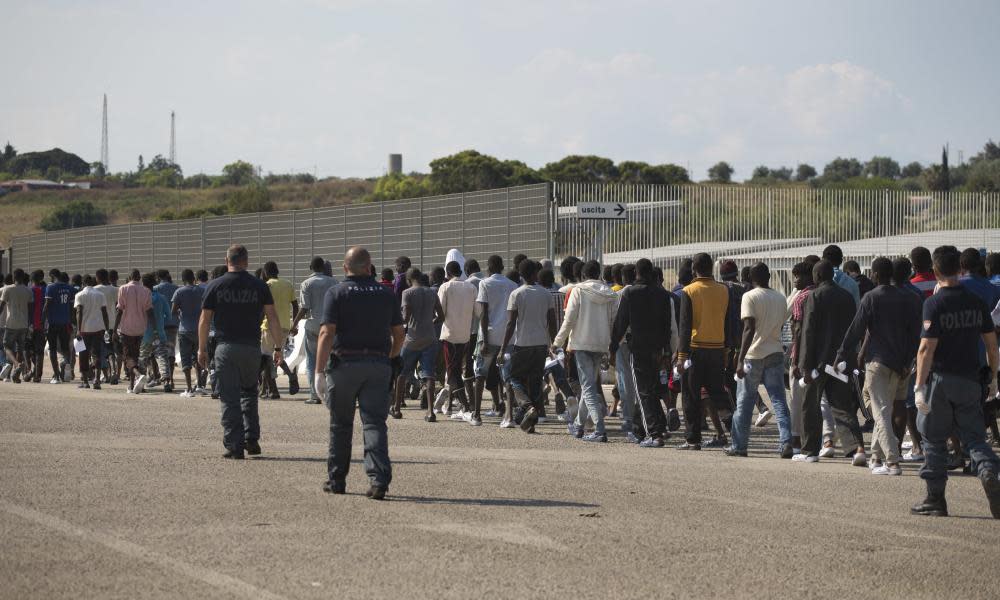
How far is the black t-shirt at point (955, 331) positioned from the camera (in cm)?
1028

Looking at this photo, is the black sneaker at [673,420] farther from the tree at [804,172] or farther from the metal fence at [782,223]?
the tree at [804,172]

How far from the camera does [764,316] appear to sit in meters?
13.9

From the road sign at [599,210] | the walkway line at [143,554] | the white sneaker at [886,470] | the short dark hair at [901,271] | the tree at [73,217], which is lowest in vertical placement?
the white sneaker at [886,470]

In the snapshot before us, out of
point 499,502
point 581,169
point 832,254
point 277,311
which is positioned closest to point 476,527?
point 499,502

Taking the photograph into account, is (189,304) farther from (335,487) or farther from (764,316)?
(335,487)

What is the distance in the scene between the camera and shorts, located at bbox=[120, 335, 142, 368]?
22469 millimetres

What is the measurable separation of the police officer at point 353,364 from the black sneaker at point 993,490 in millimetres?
4546

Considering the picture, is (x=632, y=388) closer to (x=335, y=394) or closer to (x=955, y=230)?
(x=335, y=394)

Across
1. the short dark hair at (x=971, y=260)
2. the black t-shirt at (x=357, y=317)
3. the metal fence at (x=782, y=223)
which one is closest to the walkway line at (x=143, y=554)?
the black t-shirt at (x=357, y=317)

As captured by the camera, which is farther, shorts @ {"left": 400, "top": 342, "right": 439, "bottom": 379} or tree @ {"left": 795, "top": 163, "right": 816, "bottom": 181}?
tree @ {"left": 795, "top": 163, "right": 816, "bottom": 181}

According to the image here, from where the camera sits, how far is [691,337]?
14672 mm

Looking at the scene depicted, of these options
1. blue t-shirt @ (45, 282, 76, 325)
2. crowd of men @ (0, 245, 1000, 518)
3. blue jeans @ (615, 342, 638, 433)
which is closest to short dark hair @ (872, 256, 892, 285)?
crowd of men @ (0, 245, 1000, 518)

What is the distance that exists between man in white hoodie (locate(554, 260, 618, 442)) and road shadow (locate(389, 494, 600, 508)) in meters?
4.73

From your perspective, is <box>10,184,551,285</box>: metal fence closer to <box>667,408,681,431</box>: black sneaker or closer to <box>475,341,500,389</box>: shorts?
<box>475,341,500,389</box>: shorts
